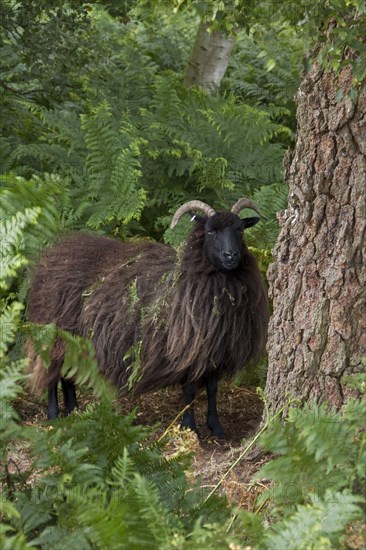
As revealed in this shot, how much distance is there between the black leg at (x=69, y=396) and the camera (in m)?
7.86

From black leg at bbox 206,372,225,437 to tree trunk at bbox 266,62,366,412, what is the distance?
178 centimetres

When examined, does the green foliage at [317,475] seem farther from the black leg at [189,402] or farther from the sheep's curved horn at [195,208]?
the sheep's curved horn at [195,208]

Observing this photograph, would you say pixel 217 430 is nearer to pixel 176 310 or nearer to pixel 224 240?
pixel 176 310

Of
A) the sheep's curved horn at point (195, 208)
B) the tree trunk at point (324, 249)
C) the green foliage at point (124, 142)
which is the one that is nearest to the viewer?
the tree trunk at point (324, 249)

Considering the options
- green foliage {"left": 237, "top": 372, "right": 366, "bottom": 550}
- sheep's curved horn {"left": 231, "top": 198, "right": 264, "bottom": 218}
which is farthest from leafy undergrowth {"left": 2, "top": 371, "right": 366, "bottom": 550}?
sheep's curved horn {"left": 231, "top": 198, "right": 264, "bottom": 218}

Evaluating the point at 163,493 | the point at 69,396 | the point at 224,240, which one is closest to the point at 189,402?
the point at 69,396

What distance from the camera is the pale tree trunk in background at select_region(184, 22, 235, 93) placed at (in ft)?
36.1

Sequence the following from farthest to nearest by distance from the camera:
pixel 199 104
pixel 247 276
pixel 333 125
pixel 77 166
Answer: pixel 199 104 < pixel 77 166 < pixel 247 276 < pixel 333 125

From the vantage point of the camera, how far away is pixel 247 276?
24.1 ft

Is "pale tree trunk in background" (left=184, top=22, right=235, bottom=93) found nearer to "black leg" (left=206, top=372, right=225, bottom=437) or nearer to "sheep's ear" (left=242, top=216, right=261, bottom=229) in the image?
"sheep's ear" (left=242, top=216, right=261, bottom=229)

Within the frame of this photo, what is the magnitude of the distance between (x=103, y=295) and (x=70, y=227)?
1.34 m

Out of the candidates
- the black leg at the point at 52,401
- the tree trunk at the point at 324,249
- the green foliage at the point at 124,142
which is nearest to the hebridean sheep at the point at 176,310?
the black leg at the point at 52,401

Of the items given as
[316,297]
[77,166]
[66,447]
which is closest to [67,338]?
[66,447]

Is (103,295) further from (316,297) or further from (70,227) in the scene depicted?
(316,297)
